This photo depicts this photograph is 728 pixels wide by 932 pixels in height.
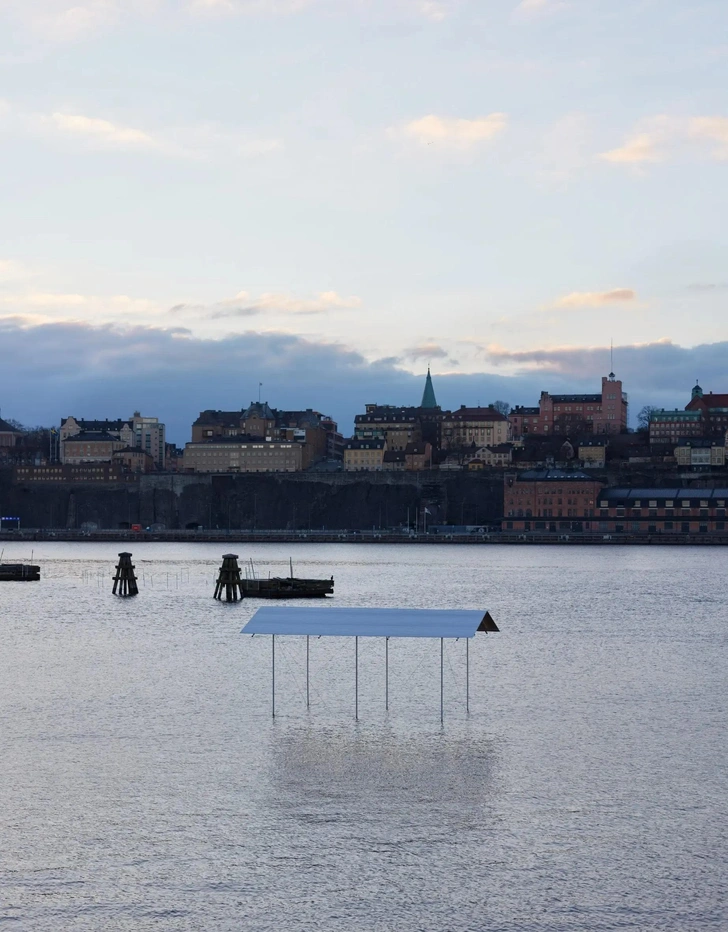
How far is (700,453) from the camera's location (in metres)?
194

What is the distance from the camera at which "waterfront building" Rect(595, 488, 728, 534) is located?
151000 mm

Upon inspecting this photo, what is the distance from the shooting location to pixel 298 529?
181875 millimetres

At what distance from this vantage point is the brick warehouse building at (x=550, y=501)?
515ft

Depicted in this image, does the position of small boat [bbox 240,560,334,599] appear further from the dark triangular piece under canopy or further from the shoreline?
the shoreline

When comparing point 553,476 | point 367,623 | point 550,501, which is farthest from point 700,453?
point 367,623

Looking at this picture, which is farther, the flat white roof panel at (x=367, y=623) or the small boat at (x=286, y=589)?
the small boat at (x=286, y=589)

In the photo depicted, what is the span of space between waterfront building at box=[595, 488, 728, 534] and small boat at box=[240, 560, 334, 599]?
92.5 m

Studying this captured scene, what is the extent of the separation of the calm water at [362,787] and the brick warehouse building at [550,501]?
113m

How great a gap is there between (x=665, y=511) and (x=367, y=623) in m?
130

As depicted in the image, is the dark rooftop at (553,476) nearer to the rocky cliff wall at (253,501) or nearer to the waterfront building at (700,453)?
the rocky cliff wall at (253,501)

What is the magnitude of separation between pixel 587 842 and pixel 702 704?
495 inches

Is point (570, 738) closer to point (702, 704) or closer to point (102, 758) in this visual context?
point (702, 704)

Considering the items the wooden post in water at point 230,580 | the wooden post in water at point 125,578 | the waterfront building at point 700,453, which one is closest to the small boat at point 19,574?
the wooden post in water at point 125,578

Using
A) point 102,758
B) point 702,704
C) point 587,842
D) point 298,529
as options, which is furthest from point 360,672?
point 298,529
